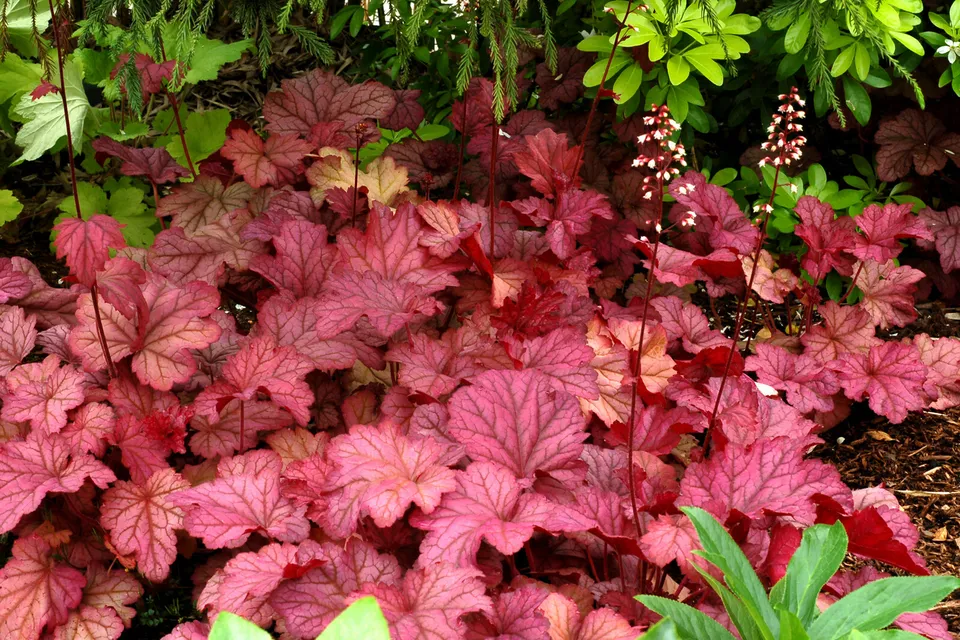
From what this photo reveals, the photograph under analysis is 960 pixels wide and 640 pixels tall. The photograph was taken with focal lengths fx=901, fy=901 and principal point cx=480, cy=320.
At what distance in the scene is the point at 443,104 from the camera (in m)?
3.33

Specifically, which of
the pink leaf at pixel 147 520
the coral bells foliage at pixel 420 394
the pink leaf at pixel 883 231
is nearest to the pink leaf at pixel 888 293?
the coral bells foliage at pixel 420 394

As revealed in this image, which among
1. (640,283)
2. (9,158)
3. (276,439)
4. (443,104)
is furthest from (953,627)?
(9,158)

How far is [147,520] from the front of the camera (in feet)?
6.32

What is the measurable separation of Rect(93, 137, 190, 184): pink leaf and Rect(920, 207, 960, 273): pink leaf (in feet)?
7.77

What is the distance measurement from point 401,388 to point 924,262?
2.02 meters

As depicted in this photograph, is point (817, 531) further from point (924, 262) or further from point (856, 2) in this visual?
point (924, 262)

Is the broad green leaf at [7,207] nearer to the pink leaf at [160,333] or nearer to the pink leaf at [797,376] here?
the pink leaf at [160,333]

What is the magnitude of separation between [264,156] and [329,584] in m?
1.42

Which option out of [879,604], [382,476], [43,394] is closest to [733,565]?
[879,604]

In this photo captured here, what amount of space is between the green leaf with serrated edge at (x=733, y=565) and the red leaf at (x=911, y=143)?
1944 mm

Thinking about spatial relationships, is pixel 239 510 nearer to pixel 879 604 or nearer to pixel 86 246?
pixel 86 246

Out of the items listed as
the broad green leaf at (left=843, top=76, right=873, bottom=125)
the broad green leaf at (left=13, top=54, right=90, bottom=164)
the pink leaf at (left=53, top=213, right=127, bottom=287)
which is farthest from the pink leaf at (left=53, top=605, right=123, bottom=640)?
the broad green leaf at (left=843, top=76, right=873, bottom=125)

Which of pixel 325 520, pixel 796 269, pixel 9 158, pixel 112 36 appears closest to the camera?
pixel 325 520

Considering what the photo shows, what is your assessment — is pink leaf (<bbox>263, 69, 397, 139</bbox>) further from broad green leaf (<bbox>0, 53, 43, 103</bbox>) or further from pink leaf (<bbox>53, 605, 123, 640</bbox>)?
pink leaf (<bbox>53, 605, 123, 640</bbox>)
